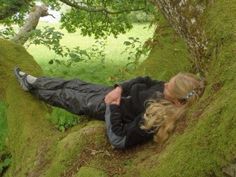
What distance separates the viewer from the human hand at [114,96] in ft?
17.2

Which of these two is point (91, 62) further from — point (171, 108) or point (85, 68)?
point (171, 108)

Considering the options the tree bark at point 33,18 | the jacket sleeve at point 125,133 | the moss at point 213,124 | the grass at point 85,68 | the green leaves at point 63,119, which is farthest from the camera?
the tree bark at point 33,18

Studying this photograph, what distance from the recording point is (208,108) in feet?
12.3

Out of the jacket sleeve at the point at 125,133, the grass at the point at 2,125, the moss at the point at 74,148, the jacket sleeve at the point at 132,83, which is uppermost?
the jacket sleeve at the point at 132,83

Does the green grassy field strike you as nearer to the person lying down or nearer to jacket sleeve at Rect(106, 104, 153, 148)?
the person lying down

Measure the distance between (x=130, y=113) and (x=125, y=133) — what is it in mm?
430

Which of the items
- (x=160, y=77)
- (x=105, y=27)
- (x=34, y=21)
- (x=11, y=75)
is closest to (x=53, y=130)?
(x=11, y=75)

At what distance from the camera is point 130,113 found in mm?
5039

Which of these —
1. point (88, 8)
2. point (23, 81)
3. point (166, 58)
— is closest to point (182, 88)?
point (166, 58)

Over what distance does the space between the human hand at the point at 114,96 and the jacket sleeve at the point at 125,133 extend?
0.36 meters

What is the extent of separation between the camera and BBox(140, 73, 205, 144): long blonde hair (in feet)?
14.1

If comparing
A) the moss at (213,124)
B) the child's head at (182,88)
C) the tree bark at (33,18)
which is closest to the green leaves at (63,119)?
the child's head at (182,88)

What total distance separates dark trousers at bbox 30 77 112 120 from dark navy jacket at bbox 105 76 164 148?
1.40 ft

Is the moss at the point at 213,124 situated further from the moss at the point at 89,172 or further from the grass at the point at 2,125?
the grass at the point at 2,125
